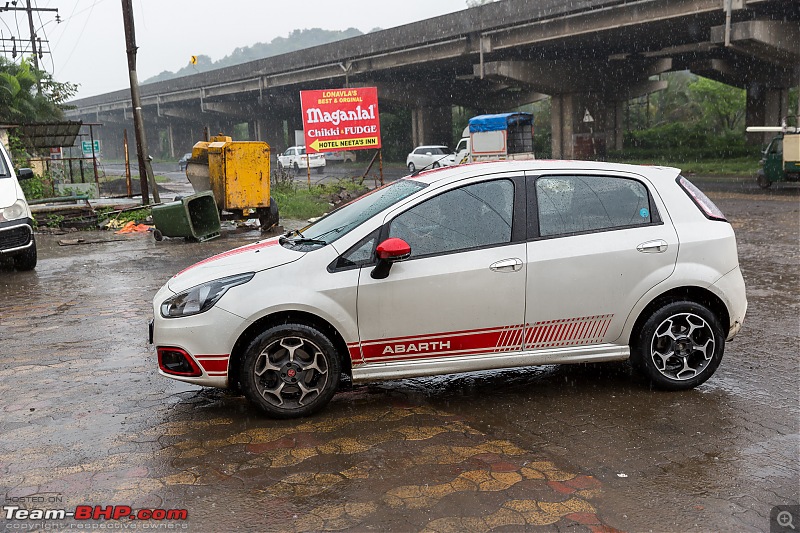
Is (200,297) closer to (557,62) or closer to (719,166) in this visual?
(719,166)

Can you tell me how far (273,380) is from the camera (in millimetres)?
4918

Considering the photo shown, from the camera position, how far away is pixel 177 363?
502 centimetres

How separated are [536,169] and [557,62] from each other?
3495 cm

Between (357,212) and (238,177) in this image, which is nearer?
(357,212)

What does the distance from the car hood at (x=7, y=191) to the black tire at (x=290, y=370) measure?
7.64 m

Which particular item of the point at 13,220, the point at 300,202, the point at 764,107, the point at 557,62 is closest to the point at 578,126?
the point at 557,62

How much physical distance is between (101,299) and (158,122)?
7823cm

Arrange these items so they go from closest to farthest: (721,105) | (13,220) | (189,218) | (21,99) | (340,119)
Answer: (13,220)
(189,218)
(340,119)
(21,99)
(721,105)

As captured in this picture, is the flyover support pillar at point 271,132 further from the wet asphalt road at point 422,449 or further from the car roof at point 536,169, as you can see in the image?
the car roof at point 536,169

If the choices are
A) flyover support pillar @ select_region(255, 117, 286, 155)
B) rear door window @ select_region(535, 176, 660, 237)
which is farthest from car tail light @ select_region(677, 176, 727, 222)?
flyover support pillar @ select_region(255, 117, 286, 155)

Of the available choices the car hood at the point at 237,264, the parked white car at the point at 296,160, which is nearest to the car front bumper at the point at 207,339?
the car hood at the point at 237,264

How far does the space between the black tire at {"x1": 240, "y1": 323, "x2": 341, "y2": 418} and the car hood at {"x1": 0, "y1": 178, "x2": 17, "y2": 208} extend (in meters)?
7.64

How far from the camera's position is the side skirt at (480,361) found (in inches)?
197

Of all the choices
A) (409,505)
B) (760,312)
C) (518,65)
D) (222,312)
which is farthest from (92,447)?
(518,65)
